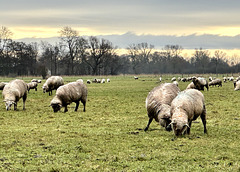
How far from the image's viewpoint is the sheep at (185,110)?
366 inches

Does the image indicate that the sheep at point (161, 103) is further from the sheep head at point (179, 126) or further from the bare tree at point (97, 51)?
the bare tree at point (97, 51)

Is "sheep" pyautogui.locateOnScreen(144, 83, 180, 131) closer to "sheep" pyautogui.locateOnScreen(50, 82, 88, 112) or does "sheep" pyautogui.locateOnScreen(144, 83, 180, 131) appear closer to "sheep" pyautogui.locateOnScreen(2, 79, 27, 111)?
"sheep" pyautogui.locateOnScreen(50, 82, 88, 112)

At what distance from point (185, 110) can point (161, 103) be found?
4.28ft

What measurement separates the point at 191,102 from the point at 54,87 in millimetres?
21210

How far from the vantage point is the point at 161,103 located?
10.8m

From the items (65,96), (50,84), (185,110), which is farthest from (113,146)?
(50,84)

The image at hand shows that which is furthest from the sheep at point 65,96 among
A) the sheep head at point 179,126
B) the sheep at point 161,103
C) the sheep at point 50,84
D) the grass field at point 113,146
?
the sheep at point 50,84

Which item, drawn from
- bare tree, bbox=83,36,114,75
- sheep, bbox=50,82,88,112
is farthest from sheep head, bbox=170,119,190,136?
bare tree, bbox=83,36,114,75

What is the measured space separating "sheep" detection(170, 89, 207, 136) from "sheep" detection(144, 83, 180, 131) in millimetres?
471

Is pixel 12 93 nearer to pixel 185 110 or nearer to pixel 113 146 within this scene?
pixel 113 146

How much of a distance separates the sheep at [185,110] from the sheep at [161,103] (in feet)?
1.55

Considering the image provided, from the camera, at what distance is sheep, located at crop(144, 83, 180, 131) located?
33.9 feet

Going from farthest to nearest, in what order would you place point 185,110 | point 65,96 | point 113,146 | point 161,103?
point 65,96 → point 161,103 → point 185,110 → point 113,146

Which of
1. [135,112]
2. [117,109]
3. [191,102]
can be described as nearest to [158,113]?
[191,102]
